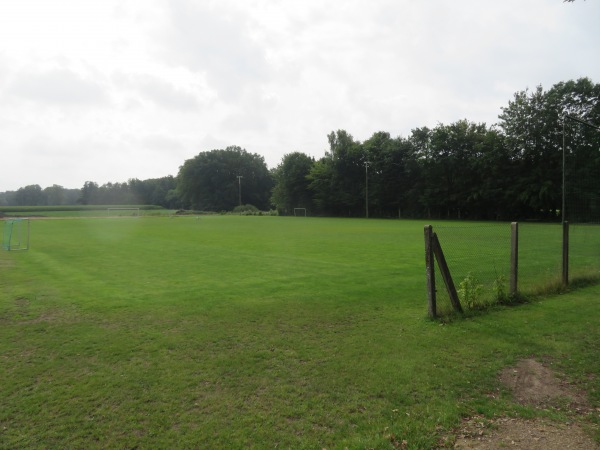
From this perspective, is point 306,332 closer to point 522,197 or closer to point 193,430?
point 193,430

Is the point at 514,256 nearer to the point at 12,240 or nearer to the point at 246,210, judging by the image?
the point at 12,240

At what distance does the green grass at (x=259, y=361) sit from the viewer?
3680 mm

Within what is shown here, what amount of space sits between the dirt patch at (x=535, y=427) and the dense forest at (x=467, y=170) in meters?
7.04

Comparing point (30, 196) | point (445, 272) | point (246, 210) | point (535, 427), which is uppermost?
point (30, 196)

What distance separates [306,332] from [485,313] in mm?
3363

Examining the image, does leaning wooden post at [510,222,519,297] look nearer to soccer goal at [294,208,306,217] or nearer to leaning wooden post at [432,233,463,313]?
leaning wooden post at [432,233,463,313]

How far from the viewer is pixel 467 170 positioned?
55281 millimetres

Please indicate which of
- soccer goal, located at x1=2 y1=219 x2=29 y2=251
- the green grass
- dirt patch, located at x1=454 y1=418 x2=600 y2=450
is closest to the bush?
soccer goal, located at x1=2 y1=219 x2=29 y2=251

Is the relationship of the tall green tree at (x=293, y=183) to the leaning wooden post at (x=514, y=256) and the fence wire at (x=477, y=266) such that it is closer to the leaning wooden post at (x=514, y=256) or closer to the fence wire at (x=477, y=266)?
the fence wire at (x=477, y=266)

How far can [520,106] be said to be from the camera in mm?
49031

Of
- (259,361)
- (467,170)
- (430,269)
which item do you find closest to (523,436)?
(259,361)

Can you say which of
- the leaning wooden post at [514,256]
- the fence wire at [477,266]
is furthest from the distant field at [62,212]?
the leaning wooden post at [514,256]

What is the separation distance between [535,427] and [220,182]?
401ft

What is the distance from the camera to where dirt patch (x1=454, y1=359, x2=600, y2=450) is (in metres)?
3.40
